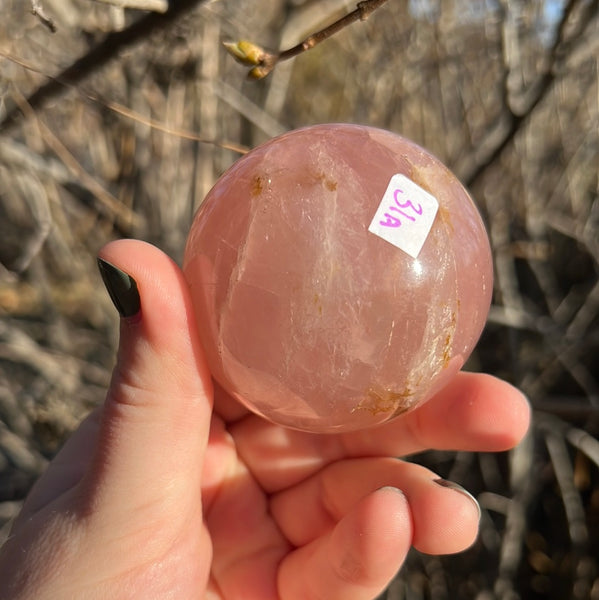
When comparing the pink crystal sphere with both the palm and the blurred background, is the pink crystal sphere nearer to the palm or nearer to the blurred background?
the palm

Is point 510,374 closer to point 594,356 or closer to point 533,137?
point 594,356

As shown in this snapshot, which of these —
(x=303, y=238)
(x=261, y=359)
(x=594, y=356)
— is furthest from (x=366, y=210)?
(x=594, y=356)

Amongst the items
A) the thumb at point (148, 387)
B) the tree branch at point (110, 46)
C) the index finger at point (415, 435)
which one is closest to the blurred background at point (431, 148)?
the tree branch at point (110, 46)

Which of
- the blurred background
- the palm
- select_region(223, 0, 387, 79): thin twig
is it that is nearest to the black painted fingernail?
select_region(223, 0, 387, 79): thin twig

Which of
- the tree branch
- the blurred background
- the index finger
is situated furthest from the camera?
the blurred background

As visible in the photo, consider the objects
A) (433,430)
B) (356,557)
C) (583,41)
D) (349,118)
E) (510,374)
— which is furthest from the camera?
(349,118)

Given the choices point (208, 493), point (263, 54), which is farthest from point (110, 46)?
point (208, 493)
